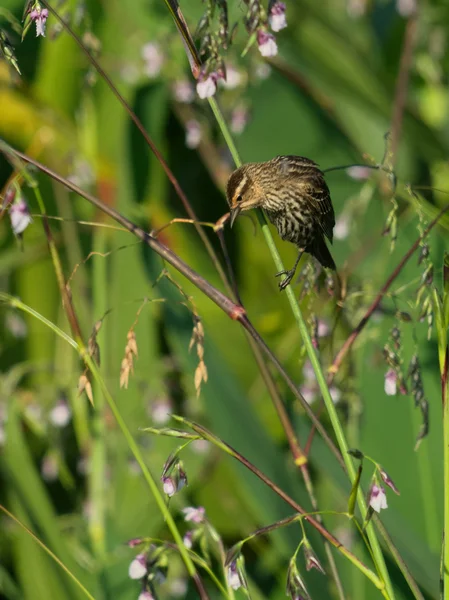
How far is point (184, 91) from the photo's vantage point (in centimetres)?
280

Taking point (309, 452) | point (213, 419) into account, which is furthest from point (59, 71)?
point (309, 452)

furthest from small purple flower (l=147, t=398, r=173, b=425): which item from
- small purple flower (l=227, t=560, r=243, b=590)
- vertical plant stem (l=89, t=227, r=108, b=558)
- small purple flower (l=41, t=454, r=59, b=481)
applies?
small purple flower (l=227, t=560, r=243, b=590)

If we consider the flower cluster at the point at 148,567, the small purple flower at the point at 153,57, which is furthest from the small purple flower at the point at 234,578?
the small purple flower at the point at 153,57

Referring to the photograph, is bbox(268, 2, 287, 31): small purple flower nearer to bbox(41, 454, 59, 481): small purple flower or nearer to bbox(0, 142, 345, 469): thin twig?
bbox(0, 142, 345, 469): thin twig

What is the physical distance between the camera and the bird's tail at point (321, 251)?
1.91m

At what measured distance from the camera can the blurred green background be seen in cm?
202

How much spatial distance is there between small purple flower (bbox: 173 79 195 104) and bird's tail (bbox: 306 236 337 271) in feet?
3.10

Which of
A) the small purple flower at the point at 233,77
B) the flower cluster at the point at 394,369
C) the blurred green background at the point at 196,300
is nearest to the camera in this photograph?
the flower cluster at the point at 394,369

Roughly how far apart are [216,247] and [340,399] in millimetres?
1880

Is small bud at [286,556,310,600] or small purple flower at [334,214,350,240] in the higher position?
small purple flower at [334,214,350,240]

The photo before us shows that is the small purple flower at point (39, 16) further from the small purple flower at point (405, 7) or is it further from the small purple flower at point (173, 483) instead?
the small purple flower at point (405, 7)

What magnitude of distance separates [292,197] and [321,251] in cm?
23

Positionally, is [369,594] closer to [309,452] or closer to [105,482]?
[309,452]

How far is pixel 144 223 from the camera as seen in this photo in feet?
7.34
